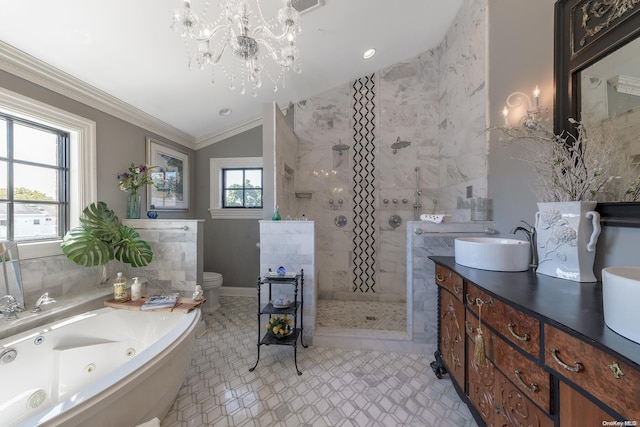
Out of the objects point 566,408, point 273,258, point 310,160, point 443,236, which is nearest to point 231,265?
point 273,258

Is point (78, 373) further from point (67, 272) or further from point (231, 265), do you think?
point (231, 265)

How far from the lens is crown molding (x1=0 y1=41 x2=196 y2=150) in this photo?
168 centimetres

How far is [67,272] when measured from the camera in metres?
2.08

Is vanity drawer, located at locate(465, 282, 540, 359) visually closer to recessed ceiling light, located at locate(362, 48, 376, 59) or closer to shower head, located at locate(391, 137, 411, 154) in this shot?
shower head, located at locate(391, 137, 411, 154)

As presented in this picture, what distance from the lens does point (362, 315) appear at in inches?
118

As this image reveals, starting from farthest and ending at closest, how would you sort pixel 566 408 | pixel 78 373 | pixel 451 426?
pixel 78 373 < pixel 451 426 < pixel 566 408

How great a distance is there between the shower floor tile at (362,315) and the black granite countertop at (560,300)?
4.94 ft

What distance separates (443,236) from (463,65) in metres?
1.84

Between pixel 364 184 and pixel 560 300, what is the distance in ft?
9.01

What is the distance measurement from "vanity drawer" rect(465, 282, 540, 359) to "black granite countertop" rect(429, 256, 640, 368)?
6cm

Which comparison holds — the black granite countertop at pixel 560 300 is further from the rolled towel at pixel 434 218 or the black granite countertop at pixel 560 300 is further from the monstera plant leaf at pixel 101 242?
the monstera plant leaf at pixel 101 242

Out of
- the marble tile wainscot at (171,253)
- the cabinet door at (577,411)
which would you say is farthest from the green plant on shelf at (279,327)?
the cabinet door at (577,411)

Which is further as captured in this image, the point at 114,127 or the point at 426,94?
the point at 426,94

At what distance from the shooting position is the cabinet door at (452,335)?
148 centimetres
